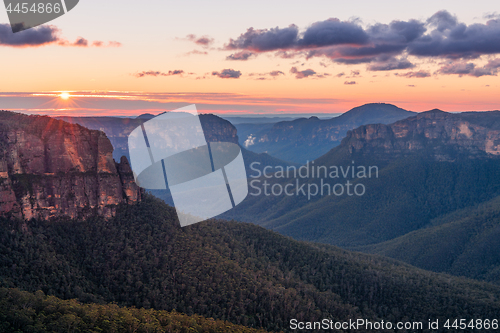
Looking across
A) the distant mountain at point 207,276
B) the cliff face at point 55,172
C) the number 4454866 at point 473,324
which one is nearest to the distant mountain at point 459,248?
the distant mountain at point 207,276

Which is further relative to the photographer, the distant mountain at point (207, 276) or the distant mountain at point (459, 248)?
the distant mountain at point (459, 248)

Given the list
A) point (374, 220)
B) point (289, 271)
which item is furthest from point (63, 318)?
point (374, 220)

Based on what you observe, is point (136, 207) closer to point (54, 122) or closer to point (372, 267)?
point (54, 122)

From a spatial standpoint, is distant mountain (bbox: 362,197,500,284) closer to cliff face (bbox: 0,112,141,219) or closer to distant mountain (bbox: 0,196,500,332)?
distant mountain (bbox: 0,196,500,332)

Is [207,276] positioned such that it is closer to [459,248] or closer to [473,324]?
[473,324]

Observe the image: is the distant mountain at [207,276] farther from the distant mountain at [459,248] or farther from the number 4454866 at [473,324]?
the distant mountain at [459,248]

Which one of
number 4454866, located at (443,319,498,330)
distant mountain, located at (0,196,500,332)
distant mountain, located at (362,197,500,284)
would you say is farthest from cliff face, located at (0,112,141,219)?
distant mountain, located at (362,197,500,284)

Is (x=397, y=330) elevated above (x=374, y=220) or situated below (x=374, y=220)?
above
